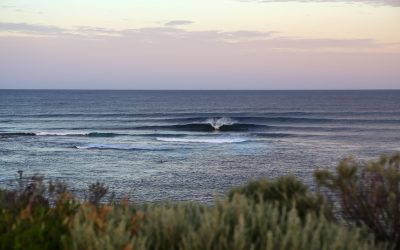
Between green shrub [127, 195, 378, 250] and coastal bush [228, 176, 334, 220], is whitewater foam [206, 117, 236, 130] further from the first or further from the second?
green shrub [127, 195, 378, 250]

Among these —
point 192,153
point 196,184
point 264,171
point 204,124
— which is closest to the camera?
point 196,184

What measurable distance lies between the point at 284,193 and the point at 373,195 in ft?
3.43

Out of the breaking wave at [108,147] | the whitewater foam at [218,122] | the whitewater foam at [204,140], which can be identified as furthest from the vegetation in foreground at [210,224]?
the whitewater foam at [218,122]

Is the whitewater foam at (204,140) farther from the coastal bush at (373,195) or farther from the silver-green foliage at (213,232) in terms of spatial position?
the silver-green foliage at (213,232)

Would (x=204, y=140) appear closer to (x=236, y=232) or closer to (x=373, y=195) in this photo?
(x=373, y=195)

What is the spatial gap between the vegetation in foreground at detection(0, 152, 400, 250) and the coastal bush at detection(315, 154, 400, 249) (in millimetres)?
11

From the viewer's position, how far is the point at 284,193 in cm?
673

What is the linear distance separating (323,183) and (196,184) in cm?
1757

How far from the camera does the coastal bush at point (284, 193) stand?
6527 millimetres

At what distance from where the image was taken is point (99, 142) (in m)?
43.0

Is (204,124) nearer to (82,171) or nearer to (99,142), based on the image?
(99,142)

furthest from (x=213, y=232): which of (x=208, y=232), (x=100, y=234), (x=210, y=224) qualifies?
(x=100, y=234)

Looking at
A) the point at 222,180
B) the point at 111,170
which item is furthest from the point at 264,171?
the point at 111,170

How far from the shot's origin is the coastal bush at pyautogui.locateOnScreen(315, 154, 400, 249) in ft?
20.5
